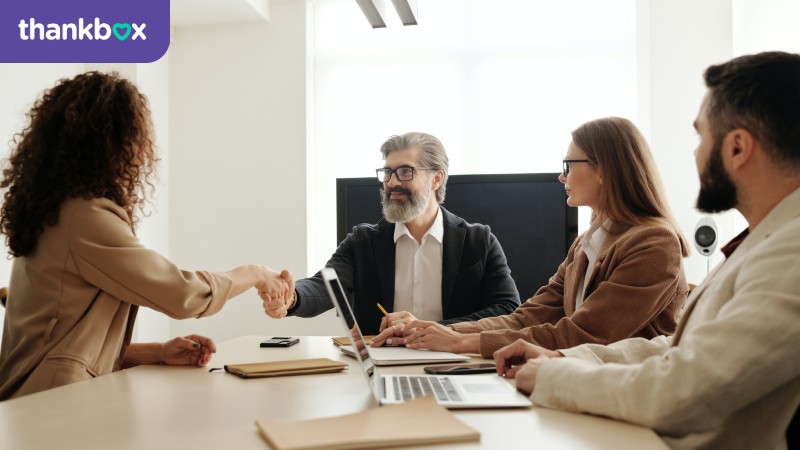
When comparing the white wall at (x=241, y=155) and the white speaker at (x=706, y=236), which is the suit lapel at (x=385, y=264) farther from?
the white speaker at (x=706, y=236)

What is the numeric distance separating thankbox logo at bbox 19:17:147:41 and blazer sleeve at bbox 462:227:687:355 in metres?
3.54

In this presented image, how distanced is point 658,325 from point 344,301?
96cm

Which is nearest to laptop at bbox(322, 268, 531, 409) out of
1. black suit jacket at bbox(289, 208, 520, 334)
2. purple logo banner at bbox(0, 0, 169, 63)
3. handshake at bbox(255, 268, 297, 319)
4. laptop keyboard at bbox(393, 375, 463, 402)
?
laptop keyboard at bbox(393, 375, 463, 402)

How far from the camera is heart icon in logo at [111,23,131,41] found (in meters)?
4.48

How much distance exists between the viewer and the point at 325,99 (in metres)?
5.24

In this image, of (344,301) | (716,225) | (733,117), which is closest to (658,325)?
(733,117)

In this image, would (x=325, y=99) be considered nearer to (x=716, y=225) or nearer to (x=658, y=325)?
(x=716, y=225)

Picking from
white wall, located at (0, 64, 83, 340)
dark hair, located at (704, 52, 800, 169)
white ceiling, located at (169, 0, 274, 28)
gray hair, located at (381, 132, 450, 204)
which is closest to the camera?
dark hair, located at (704, 52, 800, 169)

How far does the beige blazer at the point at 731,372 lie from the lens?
→ 1032 mm

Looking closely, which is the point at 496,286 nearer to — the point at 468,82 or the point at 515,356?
the point at 515,356

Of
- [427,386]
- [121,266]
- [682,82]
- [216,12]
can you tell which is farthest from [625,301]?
[216,12]

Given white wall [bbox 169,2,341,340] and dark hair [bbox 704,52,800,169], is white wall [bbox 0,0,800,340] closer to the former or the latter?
white wall [bbox 169,2,341,340]

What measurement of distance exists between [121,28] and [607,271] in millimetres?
3765

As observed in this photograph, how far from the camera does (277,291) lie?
7.43 ft
